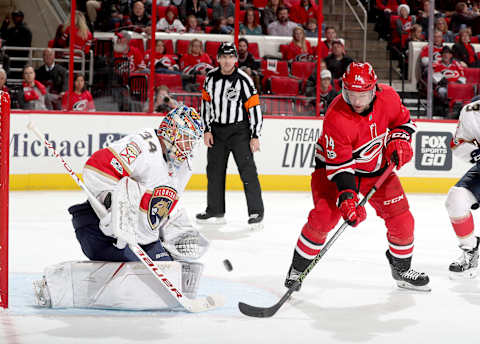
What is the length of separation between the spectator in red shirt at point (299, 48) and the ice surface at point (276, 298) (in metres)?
2.70

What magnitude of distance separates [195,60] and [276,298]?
4698 mm

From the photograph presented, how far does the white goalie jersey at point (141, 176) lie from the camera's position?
304 centimetres

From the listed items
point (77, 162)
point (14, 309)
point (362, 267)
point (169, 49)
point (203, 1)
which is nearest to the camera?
point (14, 309)

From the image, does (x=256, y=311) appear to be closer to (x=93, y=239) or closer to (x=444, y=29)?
(x=93, y=239)

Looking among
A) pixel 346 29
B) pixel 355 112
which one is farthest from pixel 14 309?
pixel 346 29

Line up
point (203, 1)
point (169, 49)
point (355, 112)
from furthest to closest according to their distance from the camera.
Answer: point (203, 1) < point (169, 49) < point (355, 112)

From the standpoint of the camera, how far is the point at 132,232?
306 centimetres

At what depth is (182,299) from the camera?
3.20 meters

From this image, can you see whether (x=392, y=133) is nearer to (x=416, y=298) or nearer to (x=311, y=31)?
(x=416, y=298)

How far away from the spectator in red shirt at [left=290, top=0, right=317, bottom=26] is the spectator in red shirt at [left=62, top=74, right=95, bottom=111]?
253 cm

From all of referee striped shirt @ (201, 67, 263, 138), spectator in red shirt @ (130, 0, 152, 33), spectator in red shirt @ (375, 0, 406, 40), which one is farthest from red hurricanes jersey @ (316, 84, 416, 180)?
spectator in red shirt @ (375, 0, 406, 40)

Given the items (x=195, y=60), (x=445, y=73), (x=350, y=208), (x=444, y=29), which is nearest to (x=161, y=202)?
(x=350, y=208)

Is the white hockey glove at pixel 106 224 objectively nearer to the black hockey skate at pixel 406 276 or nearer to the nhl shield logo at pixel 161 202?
the nhl shield logo at pixel 161 202

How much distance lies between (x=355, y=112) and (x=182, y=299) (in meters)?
1.19
